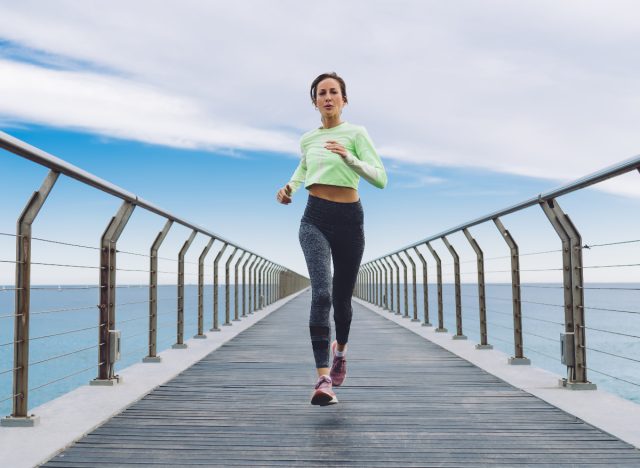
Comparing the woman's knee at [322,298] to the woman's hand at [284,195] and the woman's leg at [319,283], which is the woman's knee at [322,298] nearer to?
the woman's leg at [319,283]

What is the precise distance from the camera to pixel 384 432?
96.7 inches

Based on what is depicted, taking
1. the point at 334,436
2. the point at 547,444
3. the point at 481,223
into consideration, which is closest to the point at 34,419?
the point at 334,436

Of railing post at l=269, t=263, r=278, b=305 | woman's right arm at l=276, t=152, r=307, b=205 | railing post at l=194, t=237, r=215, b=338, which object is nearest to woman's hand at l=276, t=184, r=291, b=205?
woman's right arm at l=276, t=152, r=307, b=205

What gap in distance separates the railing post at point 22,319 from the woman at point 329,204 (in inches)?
44.2

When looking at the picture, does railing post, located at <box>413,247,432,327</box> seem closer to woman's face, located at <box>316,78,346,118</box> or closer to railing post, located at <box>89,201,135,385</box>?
railing post, located at <box>89,201,135,385</box>

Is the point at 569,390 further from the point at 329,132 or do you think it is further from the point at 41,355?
the point at 41,355

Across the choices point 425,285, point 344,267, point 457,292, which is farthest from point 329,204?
point 425,285

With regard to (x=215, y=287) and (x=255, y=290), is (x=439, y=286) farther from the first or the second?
(x=255, y=290)

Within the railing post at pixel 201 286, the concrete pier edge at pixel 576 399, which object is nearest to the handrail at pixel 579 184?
the concrete pier edge at pixel 576 399

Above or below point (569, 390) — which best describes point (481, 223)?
above

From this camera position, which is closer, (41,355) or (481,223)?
(481,223)

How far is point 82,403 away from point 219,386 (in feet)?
2.55

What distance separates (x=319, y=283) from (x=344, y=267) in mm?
151

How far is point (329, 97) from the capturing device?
9.71 feet
